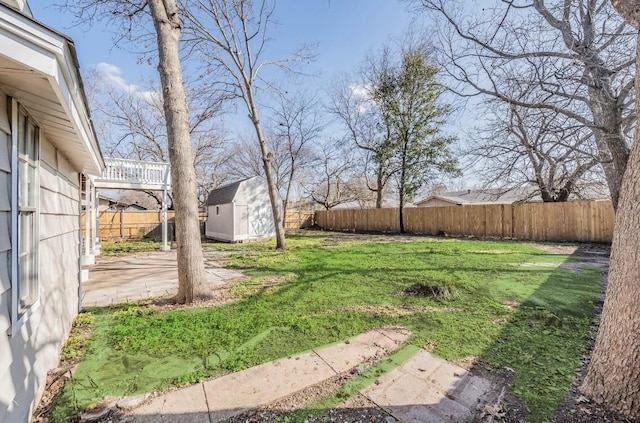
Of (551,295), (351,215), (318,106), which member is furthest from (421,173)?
(551,295)

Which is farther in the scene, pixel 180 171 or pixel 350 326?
pixel 180 171

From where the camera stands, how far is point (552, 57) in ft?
16.9

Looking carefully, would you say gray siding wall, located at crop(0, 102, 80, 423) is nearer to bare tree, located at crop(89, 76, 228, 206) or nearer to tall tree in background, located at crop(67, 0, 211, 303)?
tall tree in background, located at crop(67, 0, 211, 303)

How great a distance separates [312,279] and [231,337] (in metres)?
2.54

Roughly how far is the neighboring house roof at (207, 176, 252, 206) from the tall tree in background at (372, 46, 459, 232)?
844 centimetres

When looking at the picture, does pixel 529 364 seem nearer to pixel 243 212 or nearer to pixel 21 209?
pixel 21 209

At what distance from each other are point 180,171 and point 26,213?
7.52 ft

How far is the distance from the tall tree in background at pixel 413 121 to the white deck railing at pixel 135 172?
11132 millimetres

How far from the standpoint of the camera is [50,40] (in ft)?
4.09

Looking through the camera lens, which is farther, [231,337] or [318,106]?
[318,106]

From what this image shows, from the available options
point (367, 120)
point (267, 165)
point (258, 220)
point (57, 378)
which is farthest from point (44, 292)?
point (367, 120)

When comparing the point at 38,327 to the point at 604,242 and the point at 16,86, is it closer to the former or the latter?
the point at 16,86

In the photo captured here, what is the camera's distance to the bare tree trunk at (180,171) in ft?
13.6

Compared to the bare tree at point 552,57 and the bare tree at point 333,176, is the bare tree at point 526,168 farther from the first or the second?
the bare tree at point 333,176
